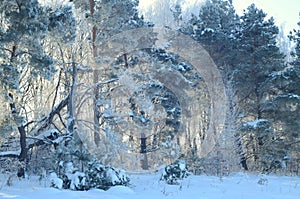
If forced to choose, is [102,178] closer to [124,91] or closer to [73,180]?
[73,180]

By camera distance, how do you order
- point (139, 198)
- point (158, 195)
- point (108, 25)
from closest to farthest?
point (139, 198) < point (158, 195) < point (108, 25)

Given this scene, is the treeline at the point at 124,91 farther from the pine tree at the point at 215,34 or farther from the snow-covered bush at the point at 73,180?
the snow-covered bush at the point at 73,180

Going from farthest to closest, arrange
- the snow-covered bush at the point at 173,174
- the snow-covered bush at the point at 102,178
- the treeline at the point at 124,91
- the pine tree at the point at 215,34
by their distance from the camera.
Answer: the pine tree at the point at 215,34
the treeline at the point at 124,91
the snow-covered bush at the point at 173,174
the snow-covered bush at the point at 102,178

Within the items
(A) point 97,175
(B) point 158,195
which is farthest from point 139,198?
(A) point 97,175

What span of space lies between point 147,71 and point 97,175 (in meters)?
12.5

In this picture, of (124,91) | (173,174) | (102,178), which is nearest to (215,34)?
(124,91)

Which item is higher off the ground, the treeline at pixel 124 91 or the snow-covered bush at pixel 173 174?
the treeline at pixel 124 91

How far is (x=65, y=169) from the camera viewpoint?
8.47 meters

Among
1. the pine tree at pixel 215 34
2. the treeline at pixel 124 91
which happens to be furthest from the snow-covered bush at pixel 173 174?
the pine tree at pixel 215 34

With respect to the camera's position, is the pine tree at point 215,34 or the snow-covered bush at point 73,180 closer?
the snow-covered bush at point 73,180

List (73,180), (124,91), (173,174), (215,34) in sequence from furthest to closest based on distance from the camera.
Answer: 1. (215,34)
2. (124,91)
3. (173,174)
4. (73,180)

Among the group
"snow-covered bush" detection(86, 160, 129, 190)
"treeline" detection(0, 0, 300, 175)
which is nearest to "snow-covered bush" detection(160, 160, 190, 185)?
"snow-covered bush" detection(86, 160, 129, 190)

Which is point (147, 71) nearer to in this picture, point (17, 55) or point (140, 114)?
point (140, 114)

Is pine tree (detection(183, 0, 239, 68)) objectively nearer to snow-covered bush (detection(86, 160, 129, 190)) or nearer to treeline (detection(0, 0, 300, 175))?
treeline (detection(0, 0, 300, 175))
